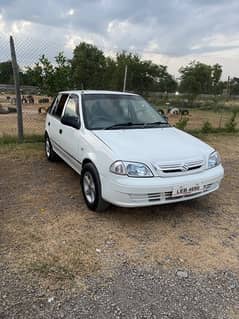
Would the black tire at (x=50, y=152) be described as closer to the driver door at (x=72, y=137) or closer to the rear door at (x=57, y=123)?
the rear door at (x=57, y=123)

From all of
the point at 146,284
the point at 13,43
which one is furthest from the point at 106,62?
the point at 146,284

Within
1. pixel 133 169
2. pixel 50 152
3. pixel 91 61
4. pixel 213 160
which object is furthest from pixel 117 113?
pixel 91 61

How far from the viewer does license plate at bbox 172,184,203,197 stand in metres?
3.20

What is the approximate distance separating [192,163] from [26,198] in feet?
7.85

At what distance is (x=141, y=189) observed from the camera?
306 cm

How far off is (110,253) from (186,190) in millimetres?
1138

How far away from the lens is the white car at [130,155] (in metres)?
3.13

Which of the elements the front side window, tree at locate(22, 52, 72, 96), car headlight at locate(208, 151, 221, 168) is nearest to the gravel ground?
car headlight at locate(208, 151, 221, 168)

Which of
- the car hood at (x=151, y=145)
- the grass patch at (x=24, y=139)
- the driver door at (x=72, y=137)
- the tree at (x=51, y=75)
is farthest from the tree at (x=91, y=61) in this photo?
the car hood at (x=151, y=145)

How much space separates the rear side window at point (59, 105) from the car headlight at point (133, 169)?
2432mm

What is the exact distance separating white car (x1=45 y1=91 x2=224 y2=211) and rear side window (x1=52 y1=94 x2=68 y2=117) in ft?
1.48

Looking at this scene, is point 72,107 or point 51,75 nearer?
point 72,107

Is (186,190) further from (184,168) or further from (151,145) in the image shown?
(151,145)

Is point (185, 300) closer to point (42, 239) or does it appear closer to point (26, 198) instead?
point (42, 239)
